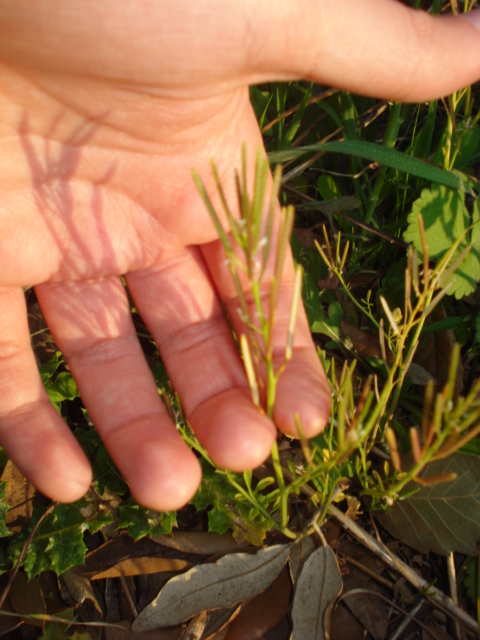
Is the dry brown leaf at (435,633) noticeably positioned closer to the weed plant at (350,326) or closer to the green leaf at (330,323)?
the weed plant at (350,326)

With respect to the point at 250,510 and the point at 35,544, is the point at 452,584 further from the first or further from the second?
the point at 35,544

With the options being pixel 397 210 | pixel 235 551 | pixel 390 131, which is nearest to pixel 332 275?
pixel 397 210

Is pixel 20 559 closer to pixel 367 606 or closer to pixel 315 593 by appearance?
pixel 315 593

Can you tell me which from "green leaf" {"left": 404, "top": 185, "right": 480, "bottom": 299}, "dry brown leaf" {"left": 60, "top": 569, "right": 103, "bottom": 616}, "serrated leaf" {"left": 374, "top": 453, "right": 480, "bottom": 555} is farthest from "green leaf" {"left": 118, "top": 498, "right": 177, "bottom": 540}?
"green leaf" {"left": 404, "top": 185, "right": 480, "bottom": 299}

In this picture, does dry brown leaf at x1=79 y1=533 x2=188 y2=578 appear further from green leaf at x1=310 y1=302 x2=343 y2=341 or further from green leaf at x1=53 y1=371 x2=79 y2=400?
green leaf at x1=310 y1=302 x2=343 y2=341

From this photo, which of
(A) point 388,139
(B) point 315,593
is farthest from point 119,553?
(A) point 388,139

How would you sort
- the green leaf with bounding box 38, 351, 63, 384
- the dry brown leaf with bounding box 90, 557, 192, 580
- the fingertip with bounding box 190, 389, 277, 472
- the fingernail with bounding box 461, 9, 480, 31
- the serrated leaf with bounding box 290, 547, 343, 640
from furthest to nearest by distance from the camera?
the green leaf with bounding box 38, 351, 63, 384, the dry brown leaf with bounding box 90, 557, 192, 580, the serrated leaf with bounding box 290, 547, 343, 640, the fingernail with bounding box 461, 9, 480, 31, the fingertip with bounding box 190, 389, 277, 472
